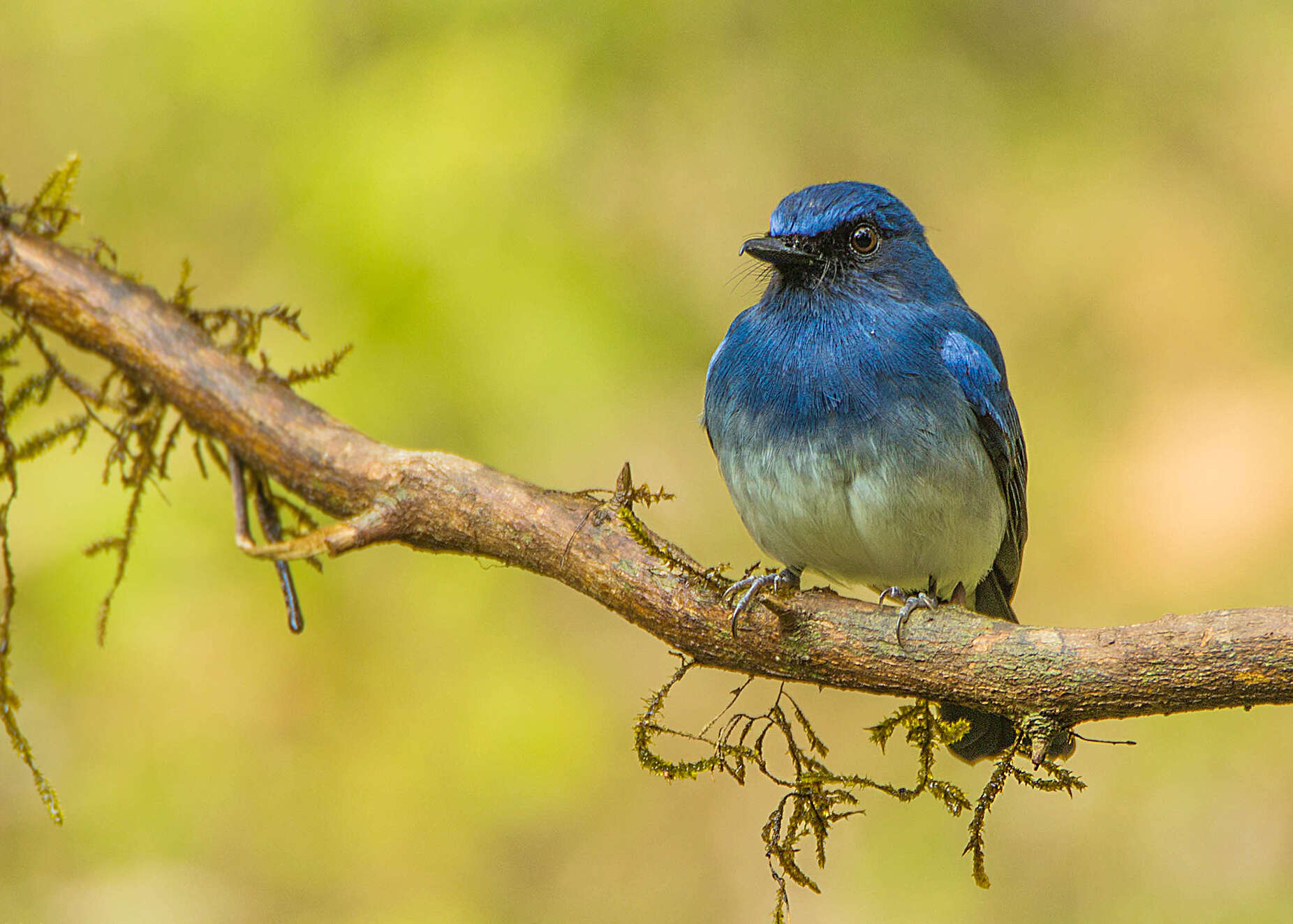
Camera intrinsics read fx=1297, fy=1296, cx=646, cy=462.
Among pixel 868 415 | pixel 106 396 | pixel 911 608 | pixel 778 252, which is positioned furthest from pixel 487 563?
pixel 911 608

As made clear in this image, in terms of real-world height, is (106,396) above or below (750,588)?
above

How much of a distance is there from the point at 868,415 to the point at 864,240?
69 centimetres

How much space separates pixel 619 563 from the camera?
10.0 ft

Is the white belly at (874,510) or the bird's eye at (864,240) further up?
the bird's eye at (864,240)

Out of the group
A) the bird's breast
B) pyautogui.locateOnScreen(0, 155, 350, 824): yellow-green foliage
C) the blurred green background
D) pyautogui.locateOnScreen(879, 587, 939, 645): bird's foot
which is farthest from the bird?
pyautogui.locateOnScreen(0, 155, 350, 824): yellow-green foliage

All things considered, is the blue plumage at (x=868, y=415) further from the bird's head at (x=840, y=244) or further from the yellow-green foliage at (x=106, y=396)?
the yellow-green foliage at (x=106, y=396)

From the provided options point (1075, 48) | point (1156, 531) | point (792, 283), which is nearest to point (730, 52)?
point (1075, 48)

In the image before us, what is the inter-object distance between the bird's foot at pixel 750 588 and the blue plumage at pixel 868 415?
0.43 metres

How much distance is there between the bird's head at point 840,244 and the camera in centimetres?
390

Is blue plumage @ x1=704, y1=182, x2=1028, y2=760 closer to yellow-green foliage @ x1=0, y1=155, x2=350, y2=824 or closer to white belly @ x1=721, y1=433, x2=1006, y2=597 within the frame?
white belly @ x1=721, y1=433, x2=1006, y2=597

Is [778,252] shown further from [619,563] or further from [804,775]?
[804,775]

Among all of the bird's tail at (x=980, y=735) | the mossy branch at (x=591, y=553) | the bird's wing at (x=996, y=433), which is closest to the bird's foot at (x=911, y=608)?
the mossy branch at (x=591, y=553)

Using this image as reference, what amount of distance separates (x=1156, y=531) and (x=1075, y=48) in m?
2.56

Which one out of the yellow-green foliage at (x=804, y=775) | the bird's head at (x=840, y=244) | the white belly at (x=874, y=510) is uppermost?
the bird's head at (x=840, y=244)
